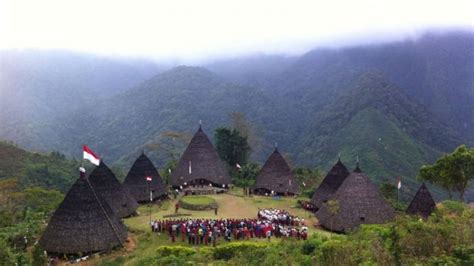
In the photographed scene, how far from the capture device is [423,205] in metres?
25.6

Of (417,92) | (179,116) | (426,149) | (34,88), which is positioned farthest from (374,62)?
(34,88)

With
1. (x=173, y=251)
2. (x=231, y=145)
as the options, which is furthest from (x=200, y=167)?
(x=173, y=251)

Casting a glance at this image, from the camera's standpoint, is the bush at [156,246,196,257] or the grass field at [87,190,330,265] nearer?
the bush at [156,246,196,257]

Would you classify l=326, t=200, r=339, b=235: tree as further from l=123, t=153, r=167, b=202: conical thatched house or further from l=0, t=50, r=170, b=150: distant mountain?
l=0, t=50, r=170, b=150: distant mountain

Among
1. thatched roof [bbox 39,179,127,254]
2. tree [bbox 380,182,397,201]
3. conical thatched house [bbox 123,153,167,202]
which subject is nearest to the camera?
thatched roof [bbox 39,179,127,254]

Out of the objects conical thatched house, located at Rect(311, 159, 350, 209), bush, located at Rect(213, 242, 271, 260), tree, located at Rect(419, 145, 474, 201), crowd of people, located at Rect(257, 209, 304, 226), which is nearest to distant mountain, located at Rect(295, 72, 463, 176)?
tree, located at Rect(419, 145, 474, 201)

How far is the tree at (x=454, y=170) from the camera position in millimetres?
27422

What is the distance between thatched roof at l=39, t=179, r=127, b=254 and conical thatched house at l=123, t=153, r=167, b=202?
9695 mm

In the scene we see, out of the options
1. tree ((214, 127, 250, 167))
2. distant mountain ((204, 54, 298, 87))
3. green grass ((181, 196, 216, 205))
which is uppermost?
distant mountain ((204, 54, 298, 87))

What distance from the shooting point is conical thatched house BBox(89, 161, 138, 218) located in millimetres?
25703

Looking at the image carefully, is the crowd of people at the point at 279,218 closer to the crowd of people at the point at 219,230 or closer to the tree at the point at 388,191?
the crowd of people at the point at 219,230

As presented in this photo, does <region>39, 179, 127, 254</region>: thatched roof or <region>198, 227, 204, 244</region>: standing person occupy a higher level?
<region>39, 179, 127, 254</region>: thatched roof

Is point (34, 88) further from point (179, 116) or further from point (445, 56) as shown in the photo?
point (445, 56)

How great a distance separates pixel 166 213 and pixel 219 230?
21.8 feet
